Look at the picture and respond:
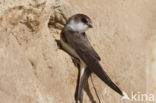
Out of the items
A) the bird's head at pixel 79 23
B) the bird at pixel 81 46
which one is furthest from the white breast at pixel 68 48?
the bird's head at pixel 79 23

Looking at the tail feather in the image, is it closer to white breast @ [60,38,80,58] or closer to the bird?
the bird

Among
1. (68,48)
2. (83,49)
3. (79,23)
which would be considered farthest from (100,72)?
(79,23)

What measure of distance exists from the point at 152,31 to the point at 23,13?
176cm

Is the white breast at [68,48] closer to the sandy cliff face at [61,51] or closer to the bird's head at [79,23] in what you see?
the sandy cliff face at [61,51]

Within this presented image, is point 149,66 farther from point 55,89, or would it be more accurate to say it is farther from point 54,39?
point 55,89

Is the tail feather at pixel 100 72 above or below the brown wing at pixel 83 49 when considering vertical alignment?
below

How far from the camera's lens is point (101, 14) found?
436 cm

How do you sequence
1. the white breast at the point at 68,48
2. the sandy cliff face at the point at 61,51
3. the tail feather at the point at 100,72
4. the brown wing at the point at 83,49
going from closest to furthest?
the sandy cliff face at the point at 61,51 → the tail feather at the point at 100,72 → the brown wing at the point at 83,49 → the white breast at the point at 68,48

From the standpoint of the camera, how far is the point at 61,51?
3.77 meters

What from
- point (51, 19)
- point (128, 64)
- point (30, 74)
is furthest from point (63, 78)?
point (128, 64)

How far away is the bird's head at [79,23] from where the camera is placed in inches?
156

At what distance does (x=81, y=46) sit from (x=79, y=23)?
11.5 inches

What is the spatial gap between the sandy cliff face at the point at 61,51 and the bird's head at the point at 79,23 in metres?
0.13

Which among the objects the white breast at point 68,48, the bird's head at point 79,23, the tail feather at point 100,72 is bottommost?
the tail feather at point 100,72
